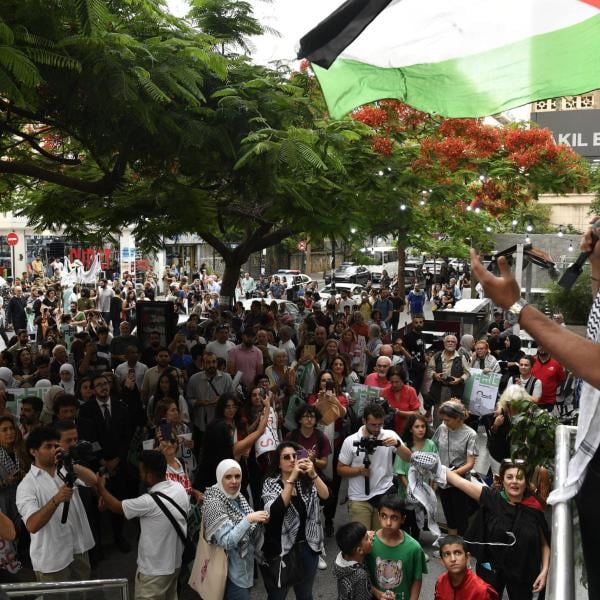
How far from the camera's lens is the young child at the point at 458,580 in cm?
486

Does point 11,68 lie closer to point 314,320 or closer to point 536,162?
point 314,320

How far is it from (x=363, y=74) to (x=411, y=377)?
8760 mm

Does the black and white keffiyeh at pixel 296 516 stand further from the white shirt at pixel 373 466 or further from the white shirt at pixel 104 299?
the white shirt at pixel 104 299

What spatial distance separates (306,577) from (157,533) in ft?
3.98

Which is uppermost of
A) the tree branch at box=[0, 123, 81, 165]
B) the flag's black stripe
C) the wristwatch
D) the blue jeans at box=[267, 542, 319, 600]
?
A: the tree branch at box=[0, 123, 81, 165]

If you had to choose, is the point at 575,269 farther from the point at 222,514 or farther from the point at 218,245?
the point at 218,245

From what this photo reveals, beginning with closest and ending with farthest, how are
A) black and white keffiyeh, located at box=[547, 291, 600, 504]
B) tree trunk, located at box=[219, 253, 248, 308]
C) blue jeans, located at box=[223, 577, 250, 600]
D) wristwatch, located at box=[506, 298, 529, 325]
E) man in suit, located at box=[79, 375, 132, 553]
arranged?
1. wristwatch, located at box=[506, 298, 529, 325]
2. black and white keffiyeh, located at box=[547, 291, 600, 504]
3. blue jeans, located at box=[223, 577, 250, 600]
4. man in suit, located at box=[79, 375, 132, 553]
5. tree trunk, located at box=[219, 253, 248, 308]

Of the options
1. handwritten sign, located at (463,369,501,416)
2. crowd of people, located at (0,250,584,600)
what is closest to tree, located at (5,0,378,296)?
crowd of people, located at (0,250,584,600)

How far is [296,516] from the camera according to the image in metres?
5.78

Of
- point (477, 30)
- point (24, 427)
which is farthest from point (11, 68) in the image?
point (477, 30)

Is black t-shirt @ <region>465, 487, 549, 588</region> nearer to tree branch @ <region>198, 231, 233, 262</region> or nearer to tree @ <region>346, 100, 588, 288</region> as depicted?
tree @ <region>346, 100, 588, 288</region>

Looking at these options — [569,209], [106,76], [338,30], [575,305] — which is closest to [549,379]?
[106,76]

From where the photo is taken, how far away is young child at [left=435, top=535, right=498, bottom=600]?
16.0 feet

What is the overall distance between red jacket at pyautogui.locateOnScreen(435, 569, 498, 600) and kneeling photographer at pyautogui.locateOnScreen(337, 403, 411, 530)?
6.77 ft
